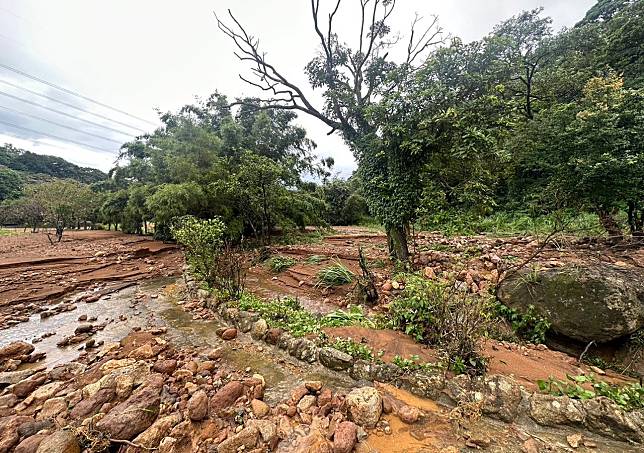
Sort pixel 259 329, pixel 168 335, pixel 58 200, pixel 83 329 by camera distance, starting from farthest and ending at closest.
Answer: pixel 58 200 → pixel 83 329 → pixel 168 335 → pixel 259 329

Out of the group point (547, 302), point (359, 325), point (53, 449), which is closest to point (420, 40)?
point (547, 302)

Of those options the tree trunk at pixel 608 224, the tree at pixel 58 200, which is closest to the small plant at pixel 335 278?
the tree trunk at pixel 608 224

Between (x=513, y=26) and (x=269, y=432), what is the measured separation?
23.1 m

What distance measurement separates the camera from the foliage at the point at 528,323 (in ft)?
13.3

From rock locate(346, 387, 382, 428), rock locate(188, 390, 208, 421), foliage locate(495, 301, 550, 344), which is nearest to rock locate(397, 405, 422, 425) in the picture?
rock locate(346, 387, 382, 428)

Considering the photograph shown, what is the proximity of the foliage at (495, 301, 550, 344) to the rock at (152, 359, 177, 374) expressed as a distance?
4.76 meters

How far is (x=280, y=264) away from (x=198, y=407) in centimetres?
589

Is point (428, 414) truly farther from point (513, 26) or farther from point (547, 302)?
point (513, 26)

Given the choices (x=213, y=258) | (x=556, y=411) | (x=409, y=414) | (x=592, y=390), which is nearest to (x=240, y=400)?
(x=409, y=414)

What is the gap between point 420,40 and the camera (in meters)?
9.73

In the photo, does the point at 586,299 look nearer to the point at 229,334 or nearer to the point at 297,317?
the point at 297,317

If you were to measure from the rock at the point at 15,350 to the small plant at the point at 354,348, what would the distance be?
4608mm

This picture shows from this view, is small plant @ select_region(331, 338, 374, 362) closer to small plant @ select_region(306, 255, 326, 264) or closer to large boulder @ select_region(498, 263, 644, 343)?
large boulder @ select_region(498, 263, 644, 343)

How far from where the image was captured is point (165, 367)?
342cm
